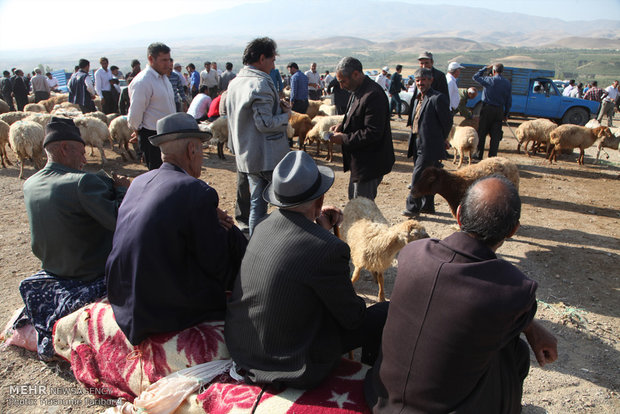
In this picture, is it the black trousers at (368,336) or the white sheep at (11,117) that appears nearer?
the black trousers at (368,336)

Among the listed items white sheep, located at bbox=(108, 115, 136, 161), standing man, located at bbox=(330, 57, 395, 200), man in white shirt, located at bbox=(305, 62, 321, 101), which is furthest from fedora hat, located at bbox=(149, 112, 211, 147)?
man in white shirt, located at bbox=(305, 62, 321, 101)

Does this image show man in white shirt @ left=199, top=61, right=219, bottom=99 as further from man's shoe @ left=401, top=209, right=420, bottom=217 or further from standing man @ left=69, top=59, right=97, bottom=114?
man's shoe @ left=401, top=209, right=420, bottom=217

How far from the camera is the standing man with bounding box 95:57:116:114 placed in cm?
1177

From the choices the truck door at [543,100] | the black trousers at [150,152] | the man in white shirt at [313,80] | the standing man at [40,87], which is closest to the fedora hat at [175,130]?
the black trousers at [150,152]

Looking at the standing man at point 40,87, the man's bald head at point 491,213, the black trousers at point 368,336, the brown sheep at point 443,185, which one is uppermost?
the standing man at point 40,87

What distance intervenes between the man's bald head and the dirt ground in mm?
1584

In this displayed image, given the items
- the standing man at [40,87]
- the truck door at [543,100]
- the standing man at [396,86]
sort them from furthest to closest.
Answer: the truck door at [543,100], the standing man at [40,87], the standing man at [396,86]

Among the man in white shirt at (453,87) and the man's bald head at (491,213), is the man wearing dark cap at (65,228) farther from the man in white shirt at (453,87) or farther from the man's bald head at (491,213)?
the man in white shirt at (453,87)

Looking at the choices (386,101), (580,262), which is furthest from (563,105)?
(386,101)

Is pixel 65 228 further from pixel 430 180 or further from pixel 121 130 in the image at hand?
pixel 121 130

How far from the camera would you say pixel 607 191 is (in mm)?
7996

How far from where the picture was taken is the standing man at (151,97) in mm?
4871

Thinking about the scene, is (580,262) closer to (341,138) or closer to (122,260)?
(341,138)

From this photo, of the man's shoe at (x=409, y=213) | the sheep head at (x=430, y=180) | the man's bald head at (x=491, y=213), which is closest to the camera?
the man's bald head at (x=491, y=213)
